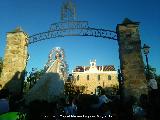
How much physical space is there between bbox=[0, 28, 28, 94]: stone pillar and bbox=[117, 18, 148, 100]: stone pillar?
19.0 feet

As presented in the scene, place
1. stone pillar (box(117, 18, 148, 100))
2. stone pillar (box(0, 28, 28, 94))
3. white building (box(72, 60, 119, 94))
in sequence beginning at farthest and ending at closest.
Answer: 1. white building (box(72, 60, 119, 94))
2. stone pillar (box(0, 28, 28, 94))
3. stone pillar (box(117, 18, 148, 100))

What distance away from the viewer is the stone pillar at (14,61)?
1300 centimetres

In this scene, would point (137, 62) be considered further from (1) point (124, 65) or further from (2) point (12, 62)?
(2) point (12, 62)

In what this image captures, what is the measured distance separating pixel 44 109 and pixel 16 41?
7.51 metres

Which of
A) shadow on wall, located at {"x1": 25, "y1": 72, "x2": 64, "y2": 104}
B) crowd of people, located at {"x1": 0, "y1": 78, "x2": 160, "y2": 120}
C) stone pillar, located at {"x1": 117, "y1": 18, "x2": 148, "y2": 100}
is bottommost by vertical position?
crowd of people, located at {"x1": 0, "y1": 78, "x2": 160, "y2": 120}

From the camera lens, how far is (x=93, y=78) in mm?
52062

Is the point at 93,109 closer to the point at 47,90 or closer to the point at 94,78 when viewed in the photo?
the point at 47,90

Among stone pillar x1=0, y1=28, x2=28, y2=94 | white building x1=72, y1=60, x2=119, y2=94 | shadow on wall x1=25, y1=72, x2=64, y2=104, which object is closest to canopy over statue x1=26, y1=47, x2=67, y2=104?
shadow on wall x1=25, y1=72, x2=64, y2=104

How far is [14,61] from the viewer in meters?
13.3

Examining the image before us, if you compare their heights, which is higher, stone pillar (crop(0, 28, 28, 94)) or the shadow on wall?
stone pillar (crop(0, 28, 28, 94))

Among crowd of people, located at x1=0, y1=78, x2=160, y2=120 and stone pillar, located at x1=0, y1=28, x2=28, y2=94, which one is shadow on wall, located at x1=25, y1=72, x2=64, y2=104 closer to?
crowd of people, located at x1=0, y1=78, x2=160, y2=120

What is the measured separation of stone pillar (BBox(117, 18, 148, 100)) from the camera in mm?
11852

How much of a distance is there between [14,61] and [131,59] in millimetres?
6704

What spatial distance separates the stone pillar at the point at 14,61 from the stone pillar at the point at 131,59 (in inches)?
228
